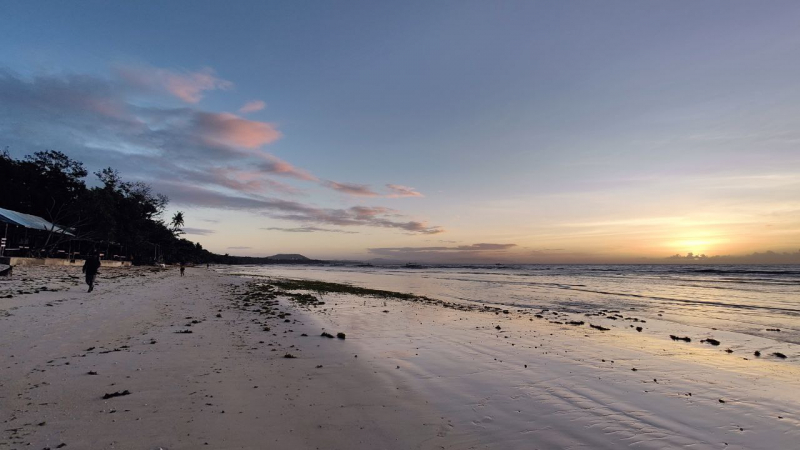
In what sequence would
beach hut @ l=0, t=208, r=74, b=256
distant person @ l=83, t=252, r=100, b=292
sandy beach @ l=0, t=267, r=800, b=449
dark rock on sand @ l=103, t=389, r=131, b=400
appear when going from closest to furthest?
1. sandy beach @ l=0, t=267, r=800, b=449
2. dark rock on sand @ l=103, t=389, r=131, b=400
3. distant person @ l=83, t=252, r=100, b=292
4. beach hut @ l=0, t=208, r=74, b=256

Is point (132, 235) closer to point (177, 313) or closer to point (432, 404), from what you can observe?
point (177, 313)

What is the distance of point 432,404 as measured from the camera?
6.77m

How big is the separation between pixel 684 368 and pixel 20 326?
18332mm

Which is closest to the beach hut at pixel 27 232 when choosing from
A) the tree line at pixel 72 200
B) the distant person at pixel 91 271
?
the tree line at pixel 72 200

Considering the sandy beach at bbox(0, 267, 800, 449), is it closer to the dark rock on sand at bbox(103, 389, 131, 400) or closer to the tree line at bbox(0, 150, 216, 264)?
the dark rock on sand at bbox(103, 389, 131, 400)

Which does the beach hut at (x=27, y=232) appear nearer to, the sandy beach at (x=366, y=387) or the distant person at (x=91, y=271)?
the distant person at (x=91, y=271)

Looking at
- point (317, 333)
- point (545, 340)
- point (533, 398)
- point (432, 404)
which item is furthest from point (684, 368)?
point (317, 333)

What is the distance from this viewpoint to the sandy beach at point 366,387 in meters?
5.32

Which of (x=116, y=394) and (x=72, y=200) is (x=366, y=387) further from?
(x=72, y=200)

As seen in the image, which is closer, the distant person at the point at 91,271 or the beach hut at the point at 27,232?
the distant person at the point at 91,271

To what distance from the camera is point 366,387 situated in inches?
298

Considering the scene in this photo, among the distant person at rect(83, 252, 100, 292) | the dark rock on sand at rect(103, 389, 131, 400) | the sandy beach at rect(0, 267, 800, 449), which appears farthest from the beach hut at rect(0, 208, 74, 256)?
the dark rock on sand at rect(103, 389, 131, 400)

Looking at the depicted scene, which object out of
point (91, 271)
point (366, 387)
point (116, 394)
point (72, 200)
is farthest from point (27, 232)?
point (366, 387)

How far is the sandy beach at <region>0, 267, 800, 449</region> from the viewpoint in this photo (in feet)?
17.4
